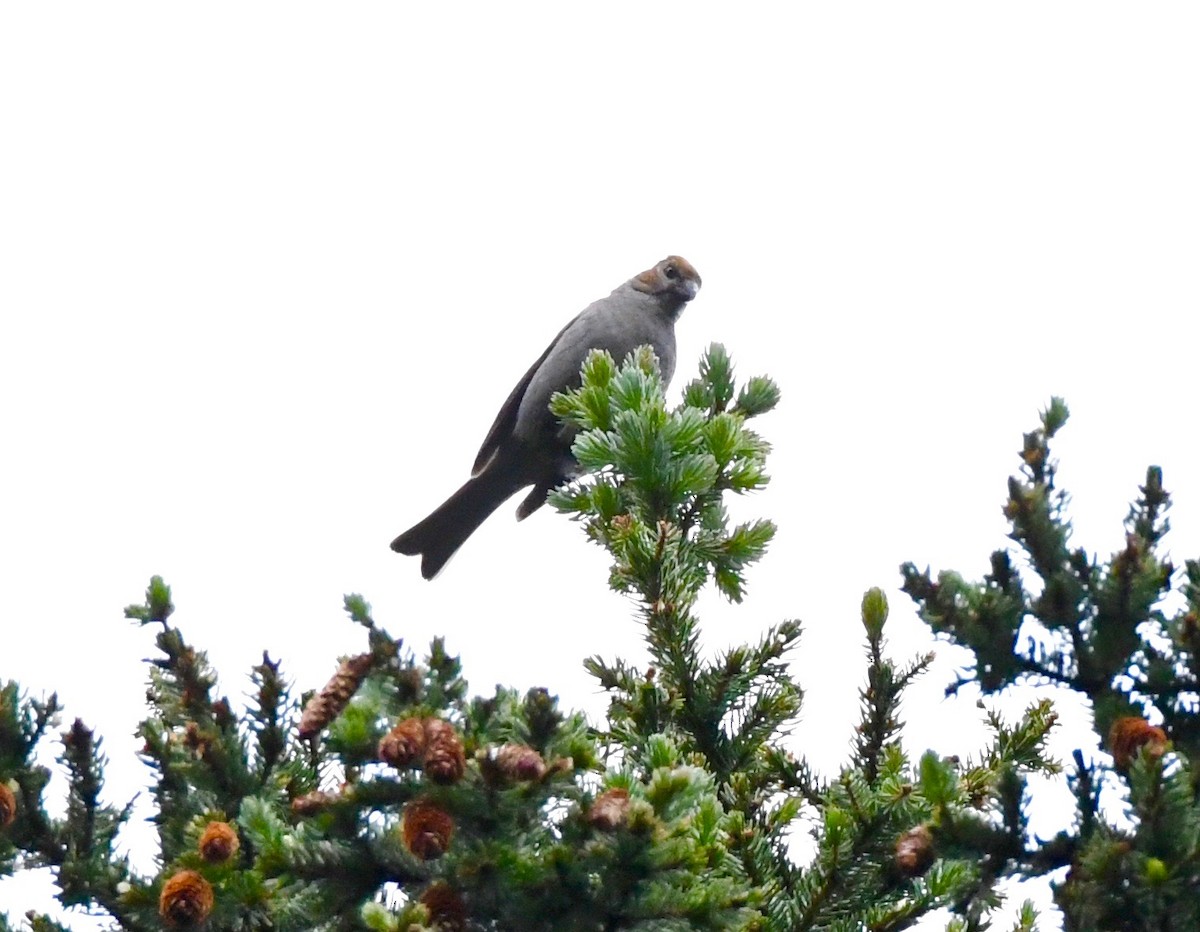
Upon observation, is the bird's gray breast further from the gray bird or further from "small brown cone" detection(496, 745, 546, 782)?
"small brown cone" detection(496, 745, 546, 782)

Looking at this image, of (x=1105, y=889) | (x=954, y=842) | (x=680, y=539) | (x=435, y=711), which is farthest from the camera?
(x=680, y=539)

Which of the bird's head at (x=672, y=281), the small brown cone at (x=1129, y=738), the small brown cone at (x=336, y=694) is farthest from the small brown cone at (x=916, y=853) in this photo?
the bird's head at (x=672, y=281)

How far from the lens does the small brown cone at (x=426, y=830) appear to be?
1541 millimetres

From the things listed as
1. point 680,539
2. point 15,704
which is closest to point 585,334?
point 680,539

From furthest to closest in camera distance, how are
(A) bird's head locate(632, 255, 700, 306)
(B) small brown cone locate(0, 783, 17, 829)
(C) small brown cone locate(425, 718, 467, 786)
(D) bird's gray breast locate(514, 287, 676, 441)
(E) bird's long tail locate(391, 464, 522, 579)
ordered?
(A) bird's head locate(632, 255, 700, 306) < (E) bird's long tail locate(391, 464, 522, 579) < (D) bird's gray breast locate(514, 287, 676, 441) < (B) small brown cone locate(0, 783, 17, 829) < (C) small brown cone locate(425, 718, 467, 786)

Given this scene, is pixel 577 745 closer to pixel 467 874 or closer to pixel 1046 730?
pixel 467 874

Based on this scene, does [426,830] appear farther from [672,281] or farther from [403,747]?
[672,281]

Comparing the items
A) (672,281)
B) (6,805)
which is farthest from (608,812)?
(672,281)

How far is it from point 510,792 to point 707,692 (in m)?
1.02

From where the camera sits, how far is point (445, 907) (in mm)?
1579

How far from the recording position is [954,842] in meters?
1.57

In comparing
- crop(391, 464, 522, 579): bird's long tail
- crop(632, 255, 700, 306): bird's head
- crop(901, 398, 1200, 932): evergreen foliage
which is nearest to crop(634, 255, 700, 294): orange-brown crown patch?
crop(632, 255, 700, 306): bird's head

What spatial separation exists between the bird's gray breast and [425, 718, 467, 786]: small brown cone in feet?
13.2

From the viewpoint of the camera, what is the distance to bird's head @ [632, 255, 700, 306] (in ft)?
21.9
